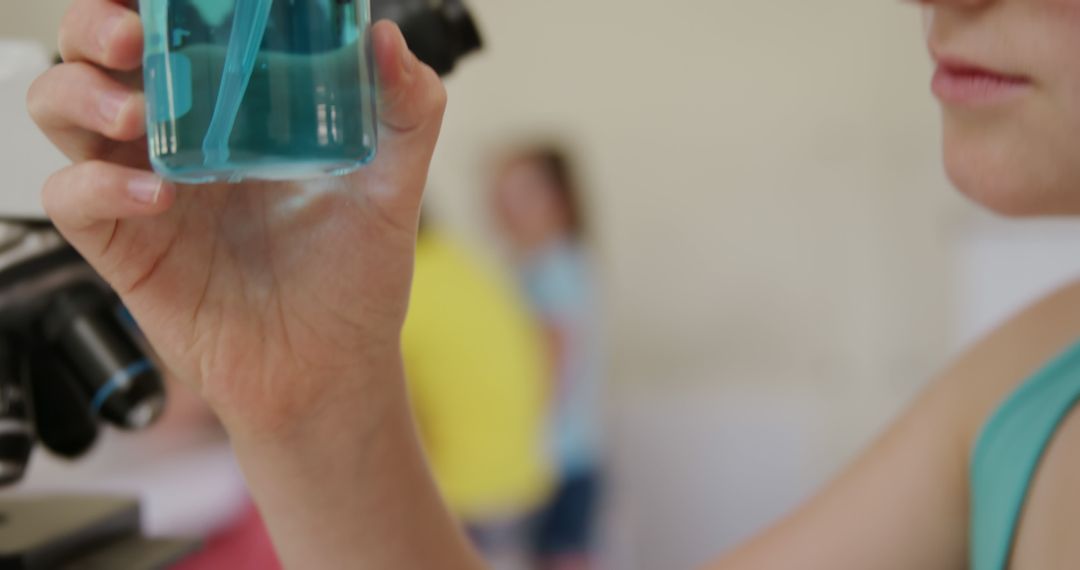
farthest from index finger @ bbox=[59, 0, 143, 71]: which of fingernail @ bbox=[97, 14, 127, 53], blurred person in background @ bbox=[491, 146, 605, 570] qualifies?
blurred person in background @ bbox=[491, 146, 605, 570]

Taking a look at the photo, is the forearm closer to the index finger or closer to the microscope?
the microscope

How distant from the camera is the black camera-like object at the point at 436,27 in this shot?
56cm

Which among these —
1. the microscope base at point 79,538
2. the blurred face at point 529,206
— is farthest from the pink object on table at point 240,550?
the blurred face at point 529,206

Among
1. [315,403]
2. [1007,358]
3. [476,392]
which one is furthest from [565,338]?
[315,403]

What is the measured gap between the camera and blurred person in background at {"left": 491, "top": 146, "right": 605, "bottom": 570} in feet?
8.45

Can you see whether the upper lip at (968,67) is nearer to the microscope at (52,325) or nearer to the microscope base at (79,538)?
the microscope at (52,325)

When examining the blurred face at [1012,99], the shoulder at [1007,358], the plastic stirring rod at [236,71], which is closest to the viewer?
the plastic stirring rod at [236,71]

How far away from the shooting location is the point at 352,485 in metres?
0.59

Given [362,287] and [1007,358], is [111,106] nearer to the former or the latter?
[362,287]

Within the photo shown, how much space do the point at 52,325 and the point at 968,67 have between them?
0.56 metres

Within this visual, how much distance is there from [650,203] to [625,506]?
95 centimetres

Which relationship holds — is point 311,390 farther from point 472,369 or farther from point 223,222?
point 472,369

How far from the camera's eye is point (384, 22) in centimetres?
45

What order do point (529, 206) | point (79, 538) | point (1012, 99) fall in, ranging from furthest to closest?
point (529, 206)
point (79, 538)
point (1012, 99)
